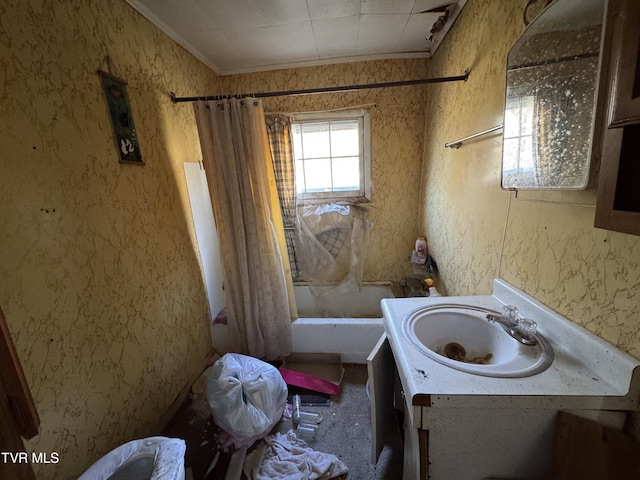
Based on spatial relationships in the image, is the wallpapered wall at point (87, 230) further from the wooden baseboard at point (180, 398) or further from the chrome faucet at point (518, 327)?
the chrome faucet at point (518, 327)

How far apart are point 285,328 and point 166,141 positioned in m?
1.46

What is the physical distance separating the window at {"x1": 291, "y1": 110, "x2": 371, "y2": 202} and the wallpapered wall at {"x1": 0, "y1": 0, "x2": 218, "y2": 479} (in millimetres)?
1049

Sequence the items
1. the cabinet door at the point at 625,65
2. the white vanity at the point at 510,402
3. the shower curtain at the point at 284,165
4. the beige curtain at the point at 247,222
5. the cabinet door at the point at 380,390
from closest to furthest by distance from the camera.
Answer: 1. the cabinet door at the point at 625,65
2. the white vanity at the point at 510,402
3. the cabinet door at the point at 380,390
4. the beige curtain at the point at 247,222
5. the shower curtain at the point at 284,165

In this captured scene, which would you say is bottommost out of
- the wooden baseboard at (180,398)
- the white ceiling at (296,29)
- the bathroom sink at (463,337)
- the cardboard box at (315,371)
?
the cardboard box at (315,371)

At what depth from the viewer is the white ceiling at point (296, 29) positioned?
1392 mm

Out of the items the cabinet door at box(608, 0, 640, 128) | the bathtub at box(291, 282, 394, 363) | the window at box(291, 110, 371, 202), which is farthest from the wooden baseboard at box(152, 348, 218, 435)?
the cabinet door at box(608, 0, 640, 128)

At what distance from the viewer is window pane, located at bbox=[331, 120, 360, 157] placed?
2.24 m

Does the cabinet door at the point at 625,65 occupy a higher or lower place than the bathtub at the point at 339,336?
higher

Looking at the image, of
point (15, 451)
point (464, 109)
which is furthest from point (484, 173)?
point (15, 451)

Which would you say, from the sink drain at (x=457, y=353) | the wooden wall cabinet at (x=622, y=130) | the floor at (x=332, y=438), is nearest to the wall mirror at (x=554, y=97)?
the wooden wall cabinet at (x=622, y=130)

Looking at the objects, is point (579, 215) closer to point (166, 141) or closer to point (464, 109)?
point (464, 109)

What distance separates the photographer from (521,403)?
2.02 feet

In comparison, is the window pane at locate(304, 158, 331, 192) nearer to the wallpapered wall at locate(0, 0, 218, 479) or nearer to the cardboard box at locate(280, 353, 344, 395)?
the wallpapered wall at locate(0, 0, 218, 479)

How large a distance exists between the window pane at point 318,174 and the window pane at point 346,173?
0.06m
